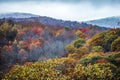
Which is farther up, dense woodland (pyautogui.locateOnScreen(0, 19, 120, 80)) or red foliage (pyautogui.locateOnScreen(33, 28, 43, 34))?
dense woodland (pyautogui.locateOnScreen(0, 19, 120, 80))

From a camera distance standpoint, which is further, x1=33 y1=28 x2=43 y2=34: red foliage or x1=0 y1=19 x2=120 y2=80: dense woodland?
x1=33 y1=28 x2=43 y2=34: red foliage

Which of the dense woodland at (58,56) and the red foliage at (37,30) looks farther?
the red foliage at (37,30)

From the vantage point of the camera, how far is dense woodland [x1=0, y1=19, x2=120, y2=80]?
56197 mm

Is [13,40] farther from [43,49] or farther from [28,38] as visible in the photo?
[28,38]

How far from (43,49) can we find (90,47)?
101 feet

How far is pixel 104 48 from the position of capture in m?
99.4

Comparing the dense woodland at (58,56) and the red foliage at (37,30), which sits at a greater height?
the dense woodland at (58,56)

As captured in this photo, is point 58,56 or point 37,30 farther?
point 37,30

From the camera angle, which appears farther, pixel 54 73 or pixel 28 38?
pixel 28 38

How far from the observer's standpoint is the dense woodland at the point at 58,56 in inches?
2212

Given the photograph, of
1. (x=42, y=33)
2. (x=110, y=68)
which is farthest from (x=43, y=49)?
(x=110, y=68)

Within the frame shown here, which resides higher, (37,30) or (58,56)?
(58,56)

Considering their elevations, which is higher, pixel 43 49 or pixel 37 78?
pixel 37 78

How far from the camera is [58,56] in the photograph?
11512cm
